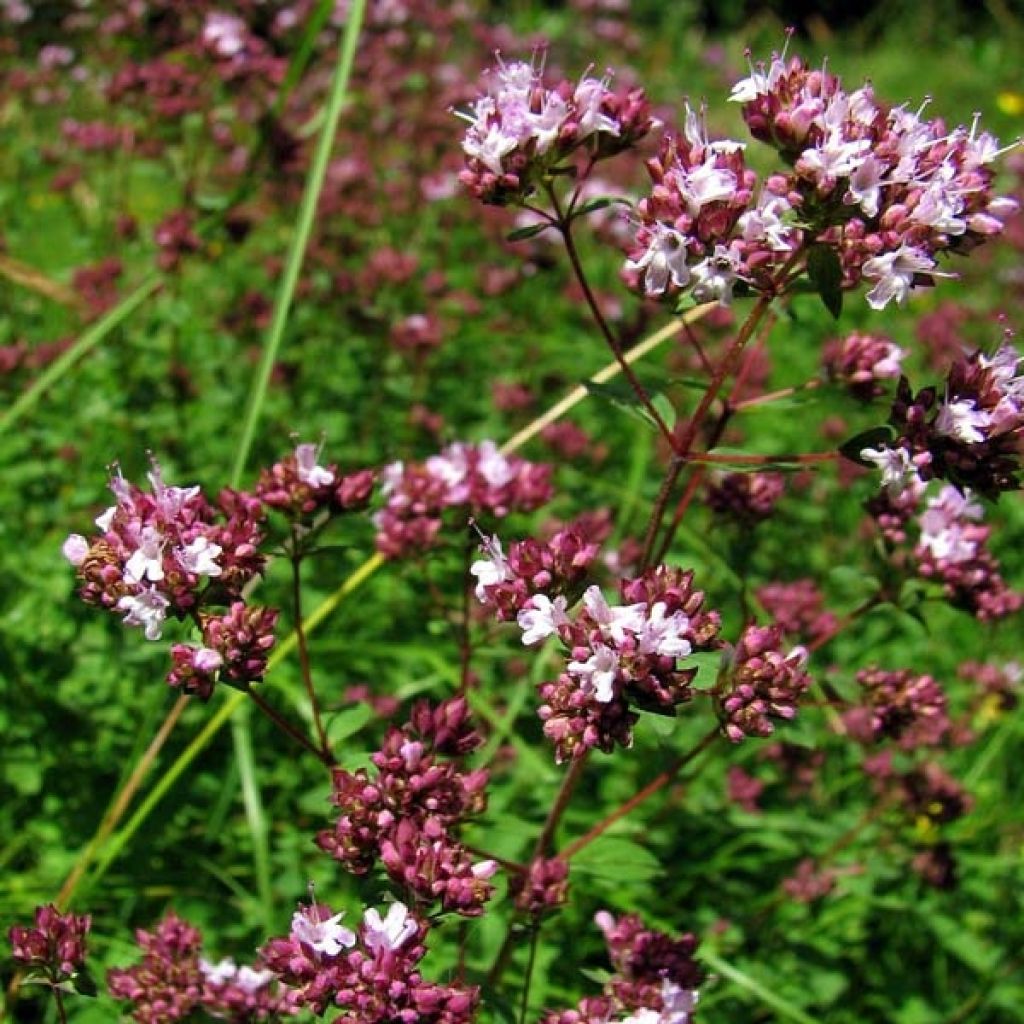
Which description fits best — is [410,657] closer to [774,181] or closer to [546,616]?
[546,616]

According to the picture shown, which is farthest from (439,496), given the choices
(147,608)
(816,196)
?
(816,196)

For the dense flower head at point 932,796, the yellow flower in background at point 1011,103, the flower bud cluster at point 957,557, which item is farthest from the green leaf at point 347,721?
the yellow flower in background at point 1011,103

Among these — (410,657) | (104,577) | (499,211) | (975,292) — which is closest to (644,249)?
(104,577)

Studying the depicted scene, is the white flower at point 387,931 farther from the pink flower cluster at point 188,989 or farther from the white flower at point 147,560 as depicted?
the white flower at point 147,560

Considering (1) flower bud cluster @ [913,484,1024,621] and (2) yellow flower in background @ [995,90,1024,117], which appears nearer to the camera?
(1) flower bud cluster @ [913,484,1024,621]

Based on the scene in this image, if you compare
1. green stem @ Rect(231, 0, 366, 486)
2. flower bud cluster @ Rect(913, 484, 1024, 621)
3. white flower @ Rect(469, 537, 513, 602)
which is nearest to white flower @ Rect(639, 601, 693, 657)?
white flower @ Rect(469, 537, 513, 602)

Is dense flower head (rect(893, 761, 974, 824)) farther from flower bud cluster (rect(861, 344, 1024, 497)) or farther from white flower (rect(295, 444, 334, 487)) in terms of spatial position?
white flower (rect(295, 444, 334, 487))
